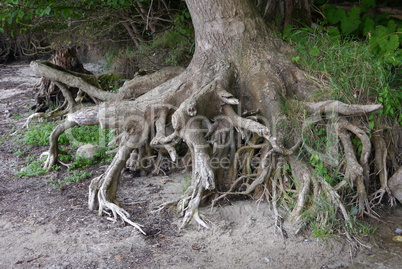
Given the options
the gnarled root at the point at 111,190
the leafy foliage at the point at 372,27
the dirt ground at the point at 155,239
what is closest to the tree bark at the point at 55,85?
the dirt ground at the point at 155,239

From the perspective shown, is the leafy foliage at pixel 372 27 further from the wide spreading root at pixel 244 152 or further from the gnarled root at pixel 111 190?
the gnarled root at pixel 111 190

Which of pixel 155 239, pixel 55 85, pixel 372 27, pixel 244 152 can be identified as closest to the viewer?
pixel 155 239

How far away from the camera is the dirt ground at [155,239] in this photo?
3.56 m

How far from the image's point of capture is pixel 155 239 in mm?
3830

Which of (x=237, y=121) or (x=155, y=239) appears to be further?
(x=237, y=121)

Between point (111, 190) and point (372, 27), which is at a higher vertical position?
point (372, 27)

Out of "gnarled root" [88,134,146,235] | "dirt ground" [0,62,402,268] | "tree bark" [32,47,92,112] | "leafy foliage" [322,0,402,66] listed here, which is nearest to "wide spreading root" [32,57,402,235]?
"gnarled root" [88,134,146,235]

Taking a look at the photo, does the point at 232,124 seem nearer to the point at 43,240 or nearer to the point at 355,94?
the point at 355,94

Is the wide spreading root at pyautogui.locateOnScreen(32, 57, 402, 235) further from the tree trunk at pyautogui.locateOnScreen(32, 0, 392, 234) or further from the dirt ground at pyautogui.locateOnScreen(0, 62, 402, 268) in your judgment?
the dirt ground at pyautogui.locateOnScreen(0, 62, 402, 268)

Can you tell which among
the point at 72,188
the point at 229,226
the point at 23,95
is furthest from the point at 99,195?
the point at 23,95

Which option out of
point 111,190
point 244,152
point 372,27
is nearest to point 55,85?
point 111,190

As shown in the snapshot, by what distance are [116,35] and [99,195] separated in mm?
5336

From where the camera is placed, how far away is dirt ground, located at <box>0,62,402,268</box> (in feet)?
11.7

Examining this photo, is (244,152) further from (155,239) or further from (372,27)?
(372,27)
